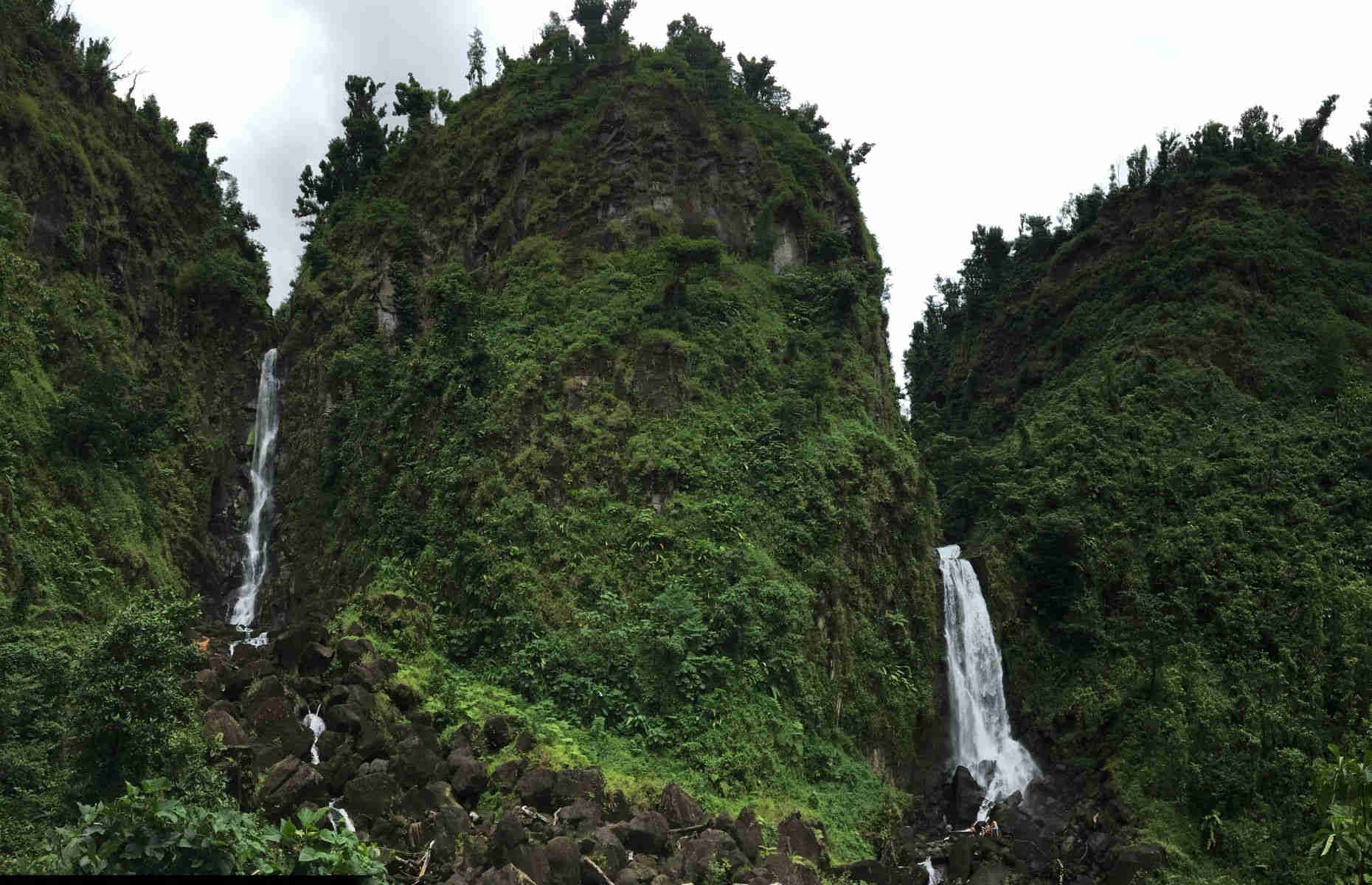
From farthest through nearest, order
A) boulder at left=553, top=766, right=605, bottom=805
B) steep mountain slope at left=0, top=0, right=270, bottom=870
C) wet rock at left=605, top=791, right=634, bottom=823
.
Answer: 1. wet rock at left=605, top=791, right=634, bottom=823
2. boulder at left=553, top=766, right=605, bottom=805
3. steep mountain slope at left=0, top=0, right=270, bottom=870

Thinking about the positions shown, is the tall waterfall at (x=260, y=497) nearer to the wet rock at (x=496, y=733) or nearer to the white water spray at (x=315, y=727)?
the white water spray at (x=315, y=727)

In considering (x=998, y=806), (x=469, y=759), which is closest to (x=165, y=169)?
(x=469, y=759)

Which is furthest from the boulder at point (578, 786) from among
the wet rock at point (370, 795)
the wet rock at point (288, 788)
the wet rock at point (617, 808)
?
the wet rock at point (288, 788)

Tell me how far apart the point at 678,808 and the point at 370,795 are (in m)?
5.58

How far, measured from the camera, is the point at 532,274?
31.8 metres

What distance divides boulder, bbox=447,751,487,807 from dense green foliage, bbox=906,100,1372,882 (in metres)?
16.3

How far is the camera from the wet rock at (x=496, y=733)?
17.4 meters

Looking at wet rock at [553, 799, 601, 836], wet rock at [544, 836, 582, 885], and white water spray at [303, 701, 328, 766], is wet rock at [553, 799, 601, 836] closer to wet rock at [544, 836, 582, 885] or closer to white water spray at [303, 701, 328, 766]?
wet rock at [544, 836, 582, 885]

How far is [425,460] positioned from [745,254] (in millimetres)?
15822

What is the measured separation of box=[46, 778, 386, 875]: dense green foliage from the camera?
8.99 m

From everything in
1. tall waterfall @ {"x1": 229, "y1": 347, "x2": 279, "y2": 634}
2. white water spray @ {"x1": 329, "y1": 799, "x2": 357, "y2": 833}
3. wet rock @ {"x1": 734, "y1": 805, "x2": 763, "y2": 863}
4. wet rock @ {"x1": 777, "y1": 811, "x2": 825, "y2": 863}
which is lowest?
wet rock @ {"x1": 777, "y1": 811, "x2": 825, "y2": 863}

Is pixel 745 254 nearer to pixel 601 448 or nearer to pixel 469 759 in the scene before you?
pixel 601 448

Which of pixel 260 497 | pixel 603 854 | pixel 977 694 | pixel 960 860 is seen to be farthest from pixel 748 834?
pixel 260 497

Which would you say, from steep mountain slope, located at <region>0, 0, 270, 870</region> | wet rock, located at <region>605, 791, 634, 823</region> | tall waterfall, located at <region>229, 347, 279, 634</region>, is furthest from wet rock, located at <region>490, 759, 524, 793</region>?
tall waterfall, located at <region>229, 347, 279, 634</region>
